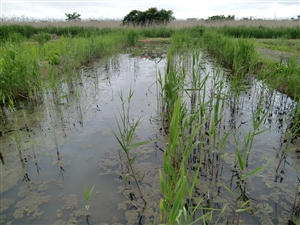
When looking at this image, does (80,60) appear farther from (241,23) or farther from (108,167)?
(241,23)

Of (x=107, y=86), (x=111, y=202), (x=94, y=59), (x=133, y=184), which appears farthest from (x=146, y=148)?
(x=94, y=59)

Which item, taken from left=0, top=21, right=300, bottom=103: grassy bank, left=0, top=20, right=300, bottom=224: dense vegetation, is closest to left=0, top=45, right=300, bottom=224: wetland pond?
left=0, top=20, right=300, bottom=224: dense vegetation

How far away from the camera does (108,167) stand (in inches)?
88.5

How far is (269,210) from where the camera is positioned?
1.72 meters

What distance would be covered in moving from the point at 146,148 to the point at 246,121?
57.3 inches

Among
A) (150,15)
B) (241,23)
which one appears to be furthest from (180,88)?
(150,15)

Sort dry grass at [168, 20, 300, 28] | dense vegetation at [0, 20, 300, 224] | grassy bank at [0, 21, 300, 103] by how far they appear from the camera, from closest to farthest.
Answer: dense vegetation at [0, 20, 300, 224] < grassy bank at [0, 21, 300, 103] < dry grass at [168, 20, 300, 28]

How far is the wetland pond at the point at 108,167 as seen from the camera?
1735mm

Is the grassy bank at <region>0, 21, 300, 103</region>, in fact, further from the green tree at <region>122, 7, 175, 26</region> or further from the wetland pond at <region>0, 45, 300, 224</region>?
the green tree at <region>122, 7, 175, 26</region>

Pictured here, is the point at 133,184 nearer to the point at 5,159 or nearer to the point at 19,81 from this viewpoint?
the point at 5,159

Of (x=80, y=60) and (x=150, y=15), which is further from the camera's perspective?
(x=150, y=15)

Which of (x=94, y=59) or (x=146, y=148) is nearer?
(x=146, y=148)

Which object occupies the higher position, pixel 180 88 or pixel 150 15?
pixel 150 15

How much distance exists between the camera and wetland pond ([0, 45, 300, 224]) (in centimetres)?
174
